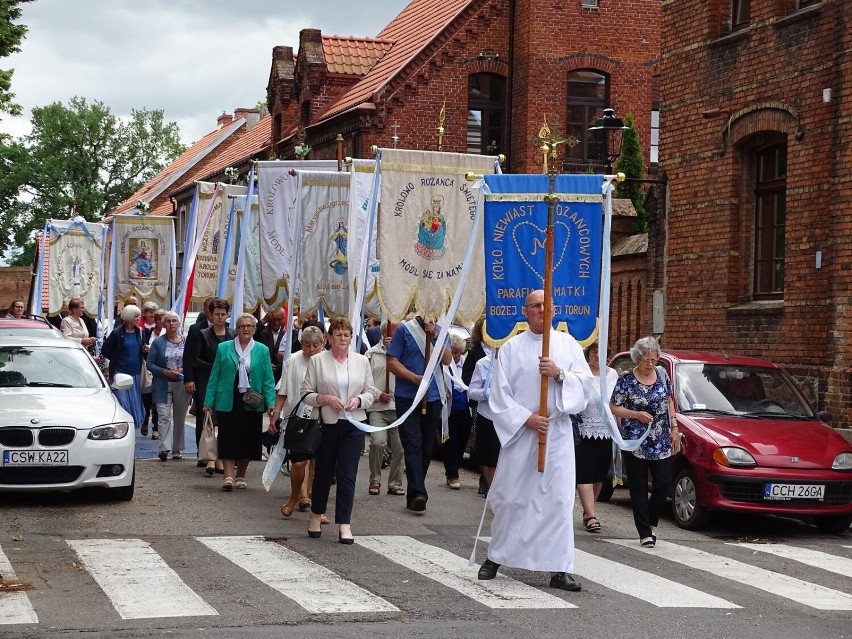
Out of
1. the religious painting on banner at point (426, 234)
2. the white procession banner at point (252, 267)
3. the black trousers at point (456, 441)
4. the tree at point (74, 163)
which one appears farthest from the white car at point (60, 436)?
the tree at point (74, 163)

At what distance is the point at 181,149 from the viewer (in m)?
94.6

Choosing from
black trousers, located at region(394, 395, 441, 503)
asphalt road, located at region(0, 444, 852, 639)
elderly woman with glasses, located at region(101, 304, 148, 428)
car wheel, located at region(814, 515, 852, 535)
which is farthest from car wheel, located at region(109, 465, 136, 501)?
car wheel, located at region(814, 515, 852, 535)

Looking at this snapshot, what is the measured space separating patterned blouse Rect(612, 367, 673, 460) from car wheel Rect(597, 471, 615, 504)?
3.09 meters

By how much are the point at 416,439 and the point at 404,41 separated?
26.0m

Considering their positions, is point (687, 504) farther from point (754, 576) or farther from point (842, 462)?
point (754, 576)

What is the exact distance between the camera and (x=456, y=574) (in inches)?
381

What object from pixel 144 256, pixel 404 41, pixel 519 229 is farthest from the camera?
pixel 404 41

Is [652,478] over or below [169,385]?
below

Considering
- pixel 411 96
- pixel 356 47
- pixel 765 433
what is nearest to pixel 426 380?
pixel 765 433

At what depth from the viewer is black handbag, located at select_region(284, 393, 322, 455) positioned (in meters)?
11.3

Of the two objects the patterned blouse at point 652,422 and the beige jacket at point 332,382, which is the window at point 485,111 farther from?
the beige jacket at point 332,382

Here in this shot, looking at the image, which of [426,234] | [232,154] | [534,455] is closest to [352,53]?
[232,154]

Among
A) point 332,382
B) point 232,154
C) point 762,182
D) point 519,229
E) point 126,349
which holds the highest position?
point 232,154

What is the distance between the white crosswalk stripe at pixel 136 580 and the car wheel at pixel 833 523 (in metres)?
6.31
